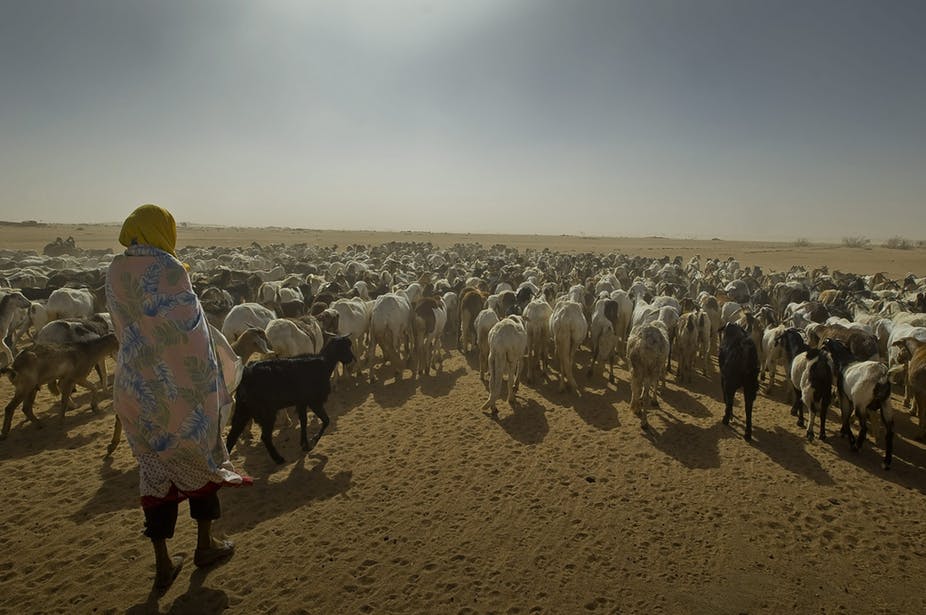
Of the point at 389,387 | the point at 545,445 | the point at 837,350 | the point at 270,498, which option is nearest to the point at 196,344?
the point at 270,498

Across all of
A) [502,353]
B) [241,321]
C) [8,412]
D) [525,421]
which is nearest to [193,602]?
[525,421]

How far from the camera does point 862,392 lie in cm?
671

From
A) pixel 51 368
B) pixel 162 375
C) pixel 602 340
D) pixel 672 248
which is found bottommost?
pixel 51 368

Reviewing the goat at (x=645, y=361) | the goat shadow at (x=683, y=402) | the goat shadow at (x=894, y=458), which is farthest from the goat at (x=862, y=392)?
the goat at (x=645, y=361)

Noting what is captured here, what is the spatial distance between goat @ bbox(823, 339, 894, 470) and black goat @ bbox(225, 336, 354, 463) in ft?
26.4

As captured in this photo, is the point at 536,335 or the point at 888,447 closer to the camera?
the point at 888,447

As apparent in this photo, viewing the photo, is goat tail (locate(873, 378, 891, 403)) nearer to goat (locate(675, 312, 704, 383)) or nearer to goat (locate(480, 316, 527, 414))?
goat (locate(675, 312, 704, 383))

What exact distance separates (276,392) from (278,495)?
140cm

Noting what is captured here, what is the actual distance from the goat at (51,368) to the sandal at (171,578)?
509 centimetres

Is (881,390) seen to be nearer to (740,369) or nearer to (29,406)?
(740,369)

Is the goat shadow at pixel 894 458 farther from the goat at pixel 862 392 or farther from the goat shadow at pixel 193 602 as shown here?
the goat shadow at pixel 193 602

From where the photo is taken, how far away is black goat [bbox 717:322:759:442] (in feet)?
24.5

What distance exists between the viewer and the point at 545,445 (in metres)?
7.23

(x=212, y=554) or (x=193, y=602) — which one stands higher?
(x=212, y=554)
